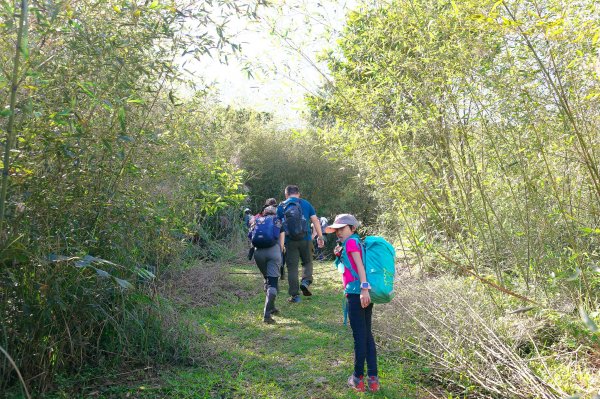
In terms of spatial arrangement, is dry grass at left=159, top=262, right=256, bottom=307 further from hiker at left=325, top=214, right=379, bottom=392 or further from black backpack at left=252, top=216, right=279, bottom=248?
hiker at left=325, top=214, right=379, bottom=392

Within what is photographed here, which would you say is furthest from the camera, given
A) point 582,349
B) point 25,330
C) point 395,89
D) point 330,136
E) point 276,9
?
point 330,136

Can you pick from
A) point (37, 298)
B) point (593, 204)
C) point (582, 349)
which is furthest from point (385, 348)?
point (37, 298)

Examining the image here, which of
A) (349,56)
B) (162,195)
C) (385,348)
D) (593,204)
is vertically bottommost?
(385,348)

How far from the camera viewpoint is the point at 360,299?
14.9 feet

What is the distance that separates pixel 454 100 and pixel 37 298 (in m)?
3.70

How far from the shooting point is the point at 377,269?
460 cm

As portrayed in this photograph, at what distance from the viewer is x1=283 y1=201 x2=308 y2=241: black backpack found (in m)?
7.97

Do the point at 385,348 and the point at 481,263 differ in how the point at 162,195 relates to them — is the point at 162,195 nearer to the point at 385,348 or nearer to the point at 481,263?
the point at 385,348

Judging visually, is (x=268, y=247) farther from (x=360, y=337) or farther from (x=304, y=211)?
(x=360, y=337)

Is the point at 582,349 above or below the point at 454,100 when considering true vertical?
below

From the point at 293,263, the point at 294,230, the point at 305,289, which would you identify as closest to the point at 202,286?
the point at 293,263

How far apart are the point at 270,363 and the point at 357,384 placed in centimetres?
107

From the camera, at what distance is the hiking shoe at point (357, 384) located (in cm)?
457

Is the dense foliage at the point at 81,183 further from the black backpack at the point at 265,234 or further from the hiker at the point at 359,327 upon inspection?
the black backpack at the point at 265,234
